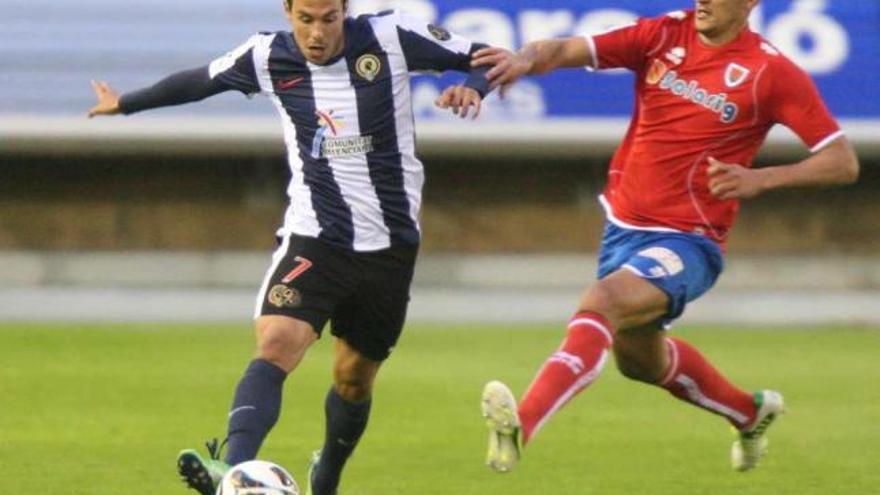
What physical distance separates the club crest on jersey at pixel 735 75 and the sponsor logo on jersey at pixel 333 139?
1.55m

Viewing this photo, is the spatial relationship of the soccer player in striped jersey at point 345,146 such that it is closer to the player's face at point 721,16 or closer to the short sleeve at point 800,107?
the player's face at point 721,16

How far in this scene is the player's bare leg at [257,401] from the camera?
23.1 feet

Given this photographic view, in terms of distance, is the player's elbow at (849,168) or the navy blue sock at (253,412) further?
the player's elbow at (849,168)

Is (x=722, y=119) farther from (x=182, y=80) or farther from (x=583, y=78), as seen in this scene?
(x=583, y=78)

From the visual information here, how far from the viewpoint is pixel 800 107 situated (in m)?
8.14

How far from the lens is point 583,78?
1955 centimetres

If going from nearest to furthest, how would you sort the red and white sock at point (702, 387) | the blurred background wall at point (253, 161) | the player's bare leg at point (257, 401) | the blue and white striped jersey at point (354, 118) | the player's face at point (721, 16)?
the player's bare leg at point (257, 401) < the blue and white striped jersey at point (354, 118) < the player's face at point (721, 16) < the red and white sock at point (702, 387) < the blurred background wall at point (253, 161)

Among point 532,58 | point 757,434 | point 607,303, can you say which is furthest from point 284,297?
point 757,434

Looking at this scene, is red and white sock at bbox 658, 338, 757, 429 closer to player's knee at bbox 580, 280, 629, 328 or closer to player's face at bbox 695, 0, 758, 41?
player's knee at bbox 580, 280, 629, 328

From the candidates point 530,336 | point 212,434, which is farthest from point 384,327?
point 530,336

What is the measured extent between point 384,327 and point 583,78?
11.8 m

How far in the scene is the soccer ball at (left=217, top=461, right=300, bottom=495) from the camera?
22.4ft

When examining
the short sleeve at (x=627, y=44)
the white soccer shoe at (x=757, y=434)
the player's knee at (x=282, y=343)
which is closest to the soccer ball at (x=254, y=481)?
the player's knee at (x=282, y=343)

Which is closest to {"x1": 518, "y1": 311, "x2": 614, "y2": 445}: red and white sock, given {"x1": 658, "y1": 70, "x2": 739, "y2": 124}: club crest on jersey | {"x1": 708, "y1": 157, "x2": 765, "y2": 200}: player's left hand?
{"x1": 708, "y1": 157, "x2": 765, "y2": 200}: player's left hand
